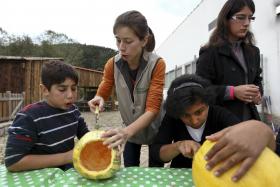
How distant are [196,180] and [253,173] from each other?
0.24 m

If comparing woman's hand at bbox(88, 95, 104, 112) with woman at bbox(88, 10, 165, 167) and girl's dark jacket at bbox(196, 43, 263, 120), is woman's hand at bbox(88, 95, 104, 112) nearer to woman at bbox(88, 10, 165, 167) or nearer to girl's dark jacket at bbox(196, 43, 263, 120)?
woman at bbox(88, 10, 165, 167)

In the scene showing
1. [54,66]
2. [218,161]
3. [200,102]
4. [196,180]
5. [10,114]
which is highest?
[54,66]

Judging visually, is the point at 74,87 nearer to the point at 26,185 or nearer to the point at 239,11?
the point at 26,185

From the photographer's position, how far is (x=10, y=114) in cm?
1052

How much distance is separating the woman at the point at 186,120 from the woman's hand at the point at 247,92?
221 mm

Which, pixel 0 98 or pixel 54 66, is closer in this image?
pixel 54 66

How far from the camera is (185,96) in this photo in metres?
1.64

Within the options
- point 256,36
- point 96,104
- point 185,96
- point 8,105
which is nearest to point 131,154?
point 96,104

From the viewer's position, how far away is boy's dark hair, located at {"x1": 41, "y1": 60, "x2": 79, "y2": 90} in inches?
78.9

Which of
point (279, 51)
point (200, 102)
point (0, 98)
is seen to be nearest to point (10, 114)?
point (0, 98)

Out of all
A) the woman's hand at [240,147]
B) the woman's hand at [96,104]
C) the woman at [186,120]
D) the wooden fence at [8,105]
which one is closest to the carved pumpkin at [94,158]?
the woman at [186,120]

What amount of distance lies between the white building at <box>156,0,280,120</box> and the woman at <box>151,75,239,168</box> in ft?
17.5

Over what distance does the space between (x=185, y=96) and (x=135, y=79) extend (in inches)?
28.0

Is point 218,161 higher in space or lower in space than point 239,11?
lower
